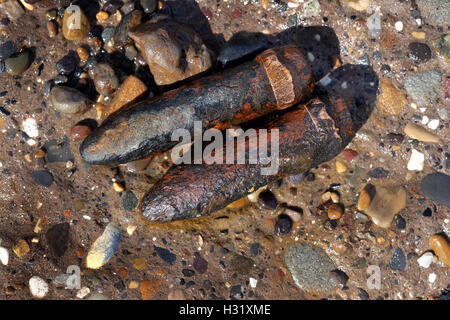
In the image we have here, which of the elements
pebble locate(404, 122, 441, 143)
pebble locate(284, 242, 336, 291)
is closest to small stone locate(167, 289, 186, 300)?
pebble locate(284, 242, 336, 291)

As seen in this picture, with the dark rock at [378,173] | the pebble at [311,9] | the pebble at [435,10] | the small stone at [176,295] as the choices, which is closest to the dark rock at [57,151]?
the small stone at [176,295]

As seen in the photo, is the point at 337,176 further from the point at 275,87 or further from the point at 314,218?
the point at 275,87

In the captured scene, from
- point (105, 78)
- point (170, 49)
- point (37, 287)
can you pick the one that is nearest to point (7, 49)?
point (105, 78)

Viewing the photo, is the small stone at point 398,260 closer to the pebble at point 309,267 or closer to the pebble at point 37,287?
the pebble at point 309,267

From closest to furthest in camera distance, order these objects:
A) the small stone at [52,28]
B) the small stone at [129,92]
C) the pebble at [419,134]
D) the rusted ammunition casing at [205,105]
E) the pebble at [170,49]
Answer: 1. the rusted ammunition casing at [205,105]
2. the pebble at [170,49]
3. the small stone at [129,92]
4. the small stone at [52,28]
5. the pebble at [419,134]

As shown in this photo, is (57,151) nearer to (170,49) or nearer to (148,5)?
(170,49)

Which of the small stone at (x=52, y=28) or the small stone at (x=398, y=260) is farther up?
the small stone at (x=52, y=28)
